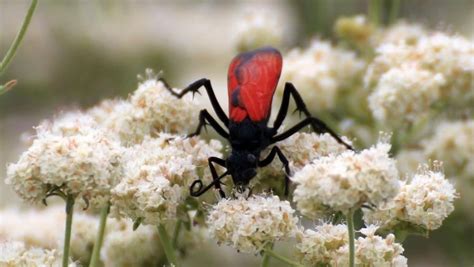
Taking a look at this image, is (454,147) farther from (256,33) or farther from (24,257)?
(24,257)

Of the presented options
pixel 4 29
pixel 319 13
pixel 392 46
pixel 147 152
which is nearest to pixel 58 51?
pixel 4 29

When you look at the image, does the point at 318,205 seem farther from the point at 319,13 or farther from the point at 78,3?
the point at 78,3

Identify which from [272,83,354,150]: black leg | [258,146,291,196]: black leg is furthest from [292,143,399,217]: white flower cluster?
[272,83,354,150]: black leg

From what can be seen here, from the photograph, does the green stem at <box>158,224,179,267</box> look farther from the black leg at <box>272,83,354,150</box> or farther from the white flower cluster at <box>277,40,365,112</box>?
the white flower cluster at <box>277,40,365,112</box>

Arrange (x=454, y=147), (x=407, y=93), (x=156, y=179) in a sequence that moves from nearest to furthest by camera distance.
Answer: (x=156, y=179) < (x=407, y=93) < (x=454, y=147)

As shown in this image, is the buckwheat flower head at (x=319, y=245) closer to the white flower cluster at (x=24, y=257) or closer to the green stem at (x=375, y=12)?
the white flower cluster at (x=24, y=257)

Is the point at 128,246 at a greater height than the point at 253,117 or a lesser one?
lesser

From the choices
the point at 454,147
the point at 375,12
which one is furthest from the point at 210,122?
the point at 375,12
